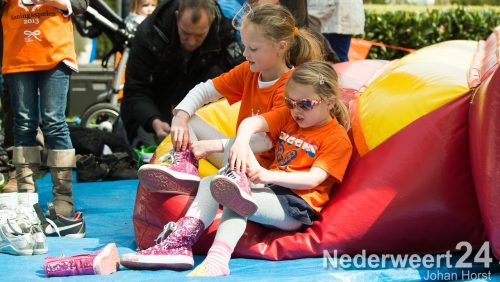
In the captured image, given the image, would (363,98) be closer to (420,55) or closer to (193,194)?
(420,55)

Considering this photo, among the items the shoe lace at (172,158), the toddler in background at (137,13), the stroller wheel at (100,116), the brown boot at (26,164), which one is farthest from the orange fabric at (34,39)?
the stroller wheel at (100,116)

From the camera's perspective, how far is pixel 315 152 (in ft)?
10.6

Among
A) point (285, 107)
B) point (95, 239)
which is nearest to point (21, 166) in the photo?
point (95, 239)

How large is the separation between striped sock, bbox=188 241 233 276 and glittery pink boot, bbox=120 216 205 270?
0.08 m

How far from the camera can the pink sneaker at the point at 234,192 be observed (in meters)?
2.94

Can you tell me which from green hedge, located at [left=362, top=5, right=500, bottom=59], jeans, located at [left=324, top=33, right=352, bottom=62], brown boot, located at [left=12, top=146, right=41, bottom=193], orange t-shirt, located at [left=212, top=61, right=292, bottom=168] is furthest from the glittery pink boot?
green hedge, located at [left=362, top=5, right=500, bottom=59]

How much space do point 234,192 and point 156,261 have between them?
363 millimetres

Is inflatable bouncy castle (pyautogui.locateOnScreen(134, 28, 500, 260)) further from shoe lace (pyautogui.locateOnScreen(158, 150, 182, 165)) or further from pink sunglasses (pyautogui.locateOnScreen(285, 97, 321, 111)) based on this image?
pink sunglasses (pyautogui.locateOnScreen(285, 97, 321, 111))

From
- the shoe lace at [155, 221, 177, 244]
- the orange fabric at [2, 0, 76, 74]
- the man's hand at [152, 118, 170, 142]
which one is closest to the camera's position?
the shoe lace at [155, 221, 177, 244]

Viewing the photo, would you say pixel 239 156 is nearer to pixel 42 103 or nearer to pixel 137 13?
pixel 42 103

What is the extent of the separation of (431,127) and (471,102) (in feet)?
0.56

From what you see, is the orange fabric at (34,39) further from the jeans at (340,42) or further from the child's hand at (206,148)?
the jeans at (340,42)

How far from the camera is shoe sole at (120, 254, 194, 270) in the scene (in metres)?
2.96

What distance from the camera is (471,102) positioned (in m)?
3.15
